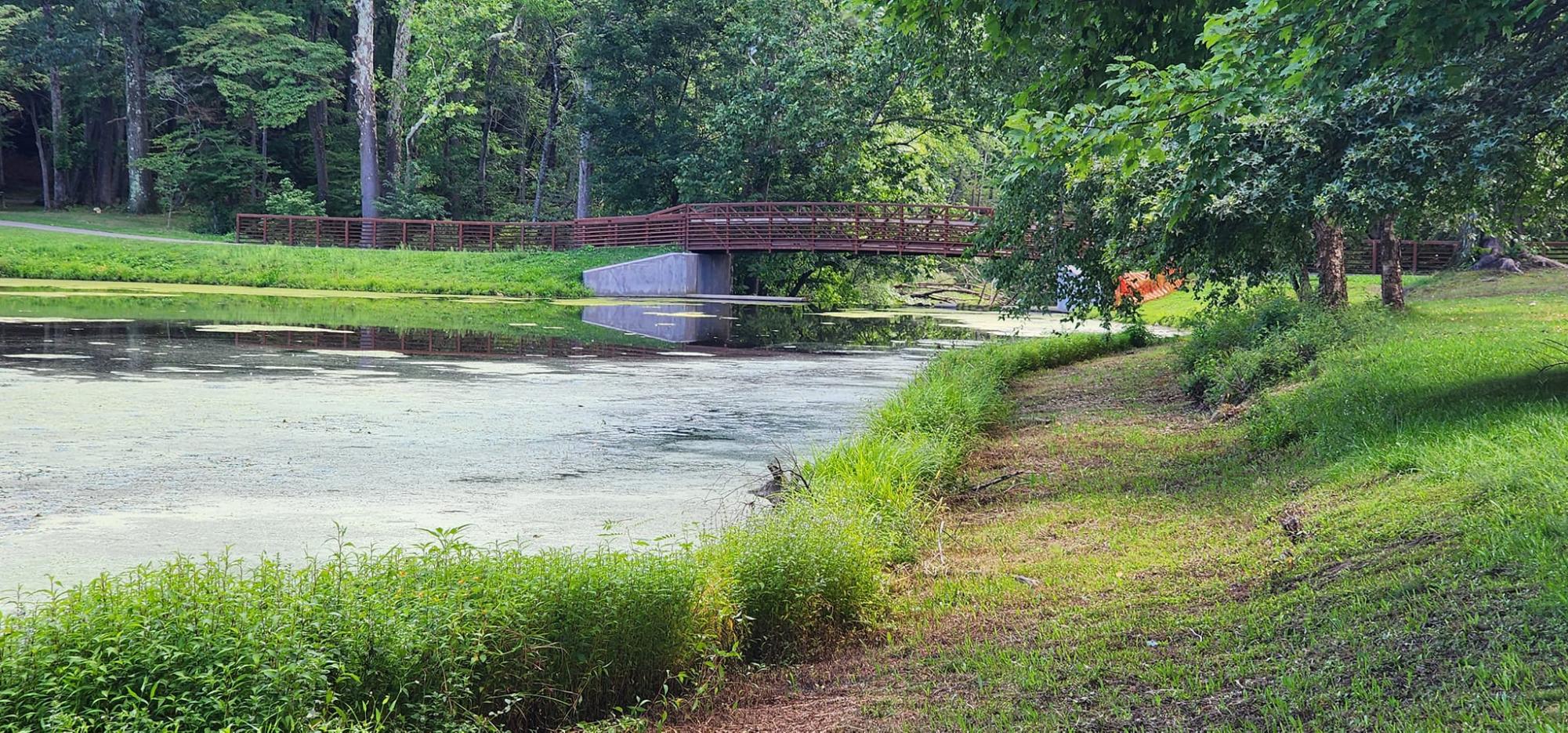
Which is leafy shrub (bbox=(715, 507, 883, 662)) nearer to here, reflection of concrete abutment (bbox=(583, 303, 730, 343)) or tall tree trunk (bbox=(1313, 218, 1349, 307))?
tall tree trunk (bbox=(1313, 218, 1349, 307))

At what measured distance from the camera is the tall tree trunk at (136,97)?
44344mm

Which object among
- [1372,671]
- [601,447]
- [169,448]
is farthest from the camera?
[601,447]

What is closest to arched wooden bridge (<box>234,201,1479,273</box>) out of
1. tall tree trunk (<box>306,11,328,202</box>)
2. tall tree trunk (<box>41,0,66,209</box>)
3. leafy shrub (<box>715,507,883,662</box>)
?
tall tree trunk (<box>306,11,328,202</box>)

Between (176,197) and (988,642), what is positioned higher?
(176,197)

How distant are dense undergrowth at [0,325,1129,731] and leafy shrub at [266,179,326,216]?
4124 cm

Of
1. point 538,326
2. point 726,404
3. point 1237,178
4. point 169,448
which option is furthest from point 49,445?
point 538,326

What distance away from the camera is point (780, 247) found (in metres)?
37.3

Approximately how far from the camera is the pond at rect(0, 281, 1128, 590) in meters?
7.05

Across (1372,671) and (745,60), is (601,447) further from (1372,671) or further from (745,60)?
(745,60)

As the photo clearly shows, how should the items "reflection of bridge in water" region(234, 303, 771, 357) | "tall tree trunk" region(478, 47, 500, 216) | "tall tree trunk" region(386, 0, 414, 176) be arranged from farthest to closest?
"tall tree trunk" region(478, 47, 500, 216) → "tall tree trunk" region(386, 0, 414, 176) → "reflection of bridge in water" region(234, 303, 771, 357)

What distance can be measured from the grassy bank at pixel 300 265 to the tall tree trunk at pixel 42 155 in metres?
13.4

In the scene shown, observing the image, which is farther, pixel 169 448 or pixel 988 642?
pixel 169 448

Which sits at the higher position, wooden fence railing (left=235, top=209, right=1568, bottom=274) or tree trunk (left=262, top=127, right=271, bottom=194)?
tree trunk (left=262, top=127, right=271, bottom=194)

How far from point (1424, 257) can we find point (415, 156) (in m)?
41.2
